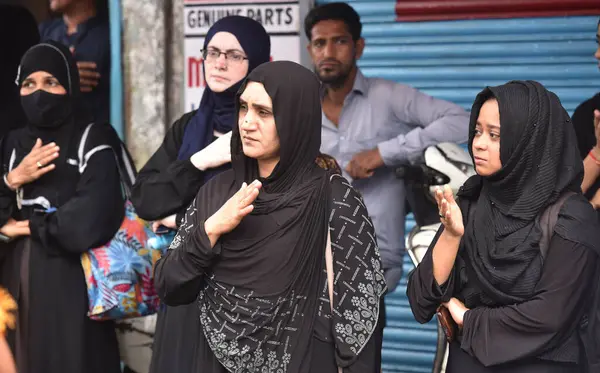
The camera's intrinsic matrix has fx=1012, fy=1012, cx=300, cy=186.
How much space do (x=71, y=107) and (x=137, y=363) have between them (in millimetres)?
1422

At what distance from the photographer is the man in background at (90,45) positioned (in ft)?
19.9

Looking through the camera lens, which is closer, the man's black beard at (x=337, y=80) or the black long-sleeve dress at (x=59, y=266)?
the black long-sleeve dress at (x=59, y=266)

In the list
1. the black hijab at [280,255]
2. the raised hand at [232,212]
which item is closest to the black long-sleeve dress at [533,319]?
the black hijab at [280,255]

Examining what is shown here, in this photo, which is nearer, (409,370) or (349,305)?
(349,305)

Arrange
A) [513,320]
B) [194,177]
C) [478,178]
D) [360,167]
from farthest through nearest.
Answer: [360,167] < [194,177] < [478,178] < [513,320]

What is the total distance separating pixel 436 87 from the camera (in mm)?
5836

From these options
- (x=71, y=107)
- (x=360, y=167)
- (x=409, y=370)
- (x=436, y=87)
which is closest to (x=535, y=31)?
(x=436, y=87)

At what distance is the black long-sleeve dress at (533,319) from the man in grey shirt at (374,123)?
1464 millimetres

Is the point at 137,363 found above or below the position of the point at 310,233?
below

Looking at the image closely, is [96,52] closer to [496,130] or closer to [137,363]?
[137,363]

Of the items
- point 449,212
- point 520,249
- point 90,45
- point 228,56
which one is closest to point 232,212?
point 449,212

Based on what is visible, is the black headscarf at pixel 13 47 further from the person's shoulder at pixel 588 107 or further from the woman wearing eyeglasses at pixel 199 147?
the person's shoulder at pixel 588 107

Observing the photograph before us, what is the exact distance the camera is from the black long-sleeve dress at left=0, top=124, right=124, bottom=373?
4.93m

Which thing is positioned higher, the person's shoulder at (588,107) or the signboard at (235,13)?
the signboard at (235,13)
